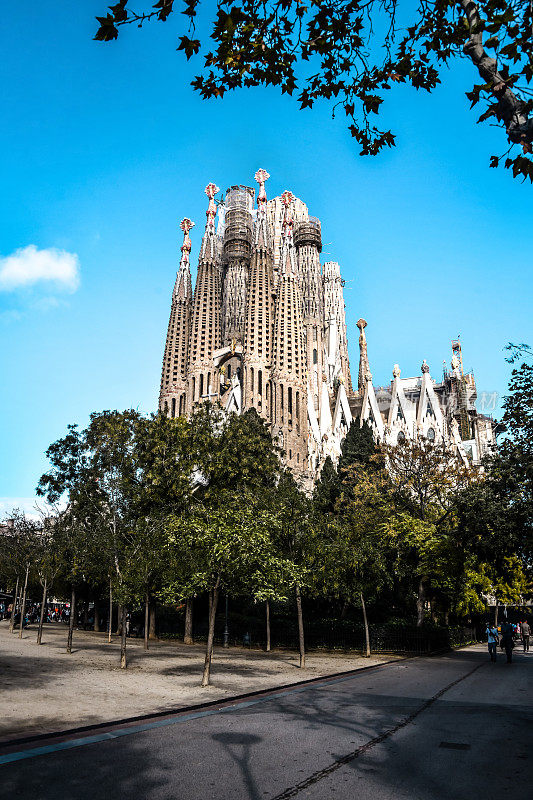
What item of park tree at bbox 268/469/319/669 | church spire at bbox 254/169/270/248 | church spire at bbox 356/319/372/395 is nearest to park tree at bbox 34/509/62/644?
park tree at bbox 268/469/319/669

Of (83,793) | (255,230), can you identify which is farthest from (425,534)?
(255,230)

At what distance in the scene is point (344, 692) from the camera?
1245 cm

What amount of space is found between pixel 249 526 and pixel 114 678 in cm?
473

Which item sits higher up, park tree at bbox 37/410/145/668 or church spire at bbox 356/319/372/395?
church spire at bbox 356/319/372/395

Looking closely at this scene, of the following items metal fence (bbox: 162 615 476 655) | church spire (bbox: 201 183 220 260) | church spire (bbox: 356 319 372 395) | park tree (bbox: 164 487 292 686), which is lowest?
metal fence (bbox: 162 615 476 655)

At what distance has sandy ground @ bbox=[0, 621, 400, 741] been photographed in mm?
9039

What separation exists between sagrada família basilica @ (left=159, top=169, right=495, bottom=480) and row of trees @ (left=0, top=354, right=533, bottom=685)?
27.5 metres

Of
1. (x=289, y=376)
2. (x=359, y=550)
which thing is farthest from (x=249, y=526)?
(x=289, y=376)

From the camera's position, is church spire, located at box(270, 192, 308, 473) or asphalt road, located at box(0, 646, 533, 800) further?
church spire, located at box(270, 192, 308, 473)

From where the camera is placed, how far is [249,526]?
47.4 feet

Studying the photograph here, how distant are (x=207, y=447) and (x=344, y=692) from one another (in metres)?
10.3

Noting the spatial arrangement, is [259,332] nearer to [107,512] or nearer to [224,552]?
[107,512]

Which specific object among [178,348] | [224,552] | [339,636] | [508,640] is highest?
[178,348]

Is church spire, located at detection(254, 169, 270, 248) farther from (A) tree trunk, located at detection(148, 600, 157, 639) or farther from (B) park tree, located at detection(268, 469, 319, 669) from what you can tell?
(B) park tree, located at detection(268, 469, 319, 669)
